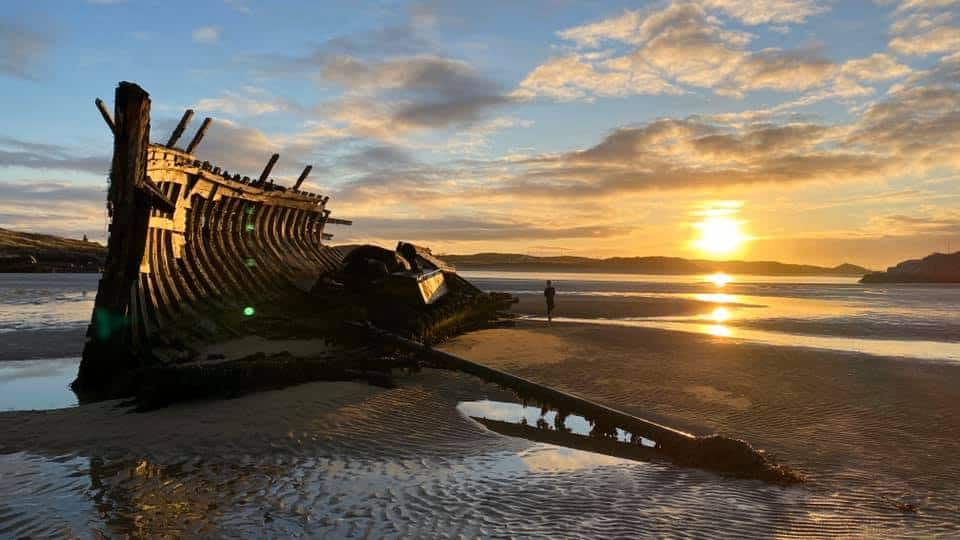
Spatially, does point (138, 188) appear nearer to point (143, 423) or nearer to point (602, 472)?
point (143, 423)

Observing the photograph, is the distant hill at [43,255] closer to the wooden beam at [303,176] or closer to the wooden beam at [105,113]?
the wooden beam at [303,176]

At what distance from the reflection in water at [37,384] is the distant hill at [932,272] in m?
111

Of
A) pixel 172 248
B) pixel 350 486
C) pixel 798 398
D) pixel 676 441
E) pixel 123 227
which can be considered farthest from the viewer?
pixel 172 248

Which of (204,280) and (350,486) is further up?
(204,280)

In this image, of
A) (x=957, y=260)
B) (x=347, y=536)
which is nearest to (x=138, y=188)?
(x=347, y=536)

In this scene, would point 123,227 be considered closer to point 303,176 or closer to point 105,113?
point 105,113

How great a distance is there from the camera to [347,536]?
501 cm

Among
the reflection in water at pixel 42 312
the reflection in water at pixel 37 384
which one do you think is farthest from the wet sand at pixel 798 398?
the reflection in water at pixel 42 312

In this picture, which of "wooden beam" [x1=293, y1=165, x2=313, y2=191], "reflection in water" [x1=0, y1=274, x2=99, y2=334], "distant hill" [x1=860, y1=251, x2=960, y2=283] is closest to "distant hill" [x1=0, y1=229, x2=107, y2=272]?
"reflection in water" [x1=0, y1=274, x2=99, y2=334]

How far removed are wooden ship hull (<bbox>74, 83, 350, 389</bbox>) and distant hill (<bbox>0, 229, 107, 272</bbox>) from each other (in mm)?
80455

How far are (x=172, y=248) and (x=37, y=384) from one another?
356 cm

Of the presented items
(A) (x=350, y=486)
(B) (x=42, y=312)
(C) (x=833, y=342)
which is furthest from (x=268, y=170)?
(C) (x=833, y=342)

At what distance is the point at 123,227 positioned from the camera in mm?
10828

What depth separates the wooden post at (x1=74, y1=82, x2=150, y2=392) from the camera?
10.5 meters
